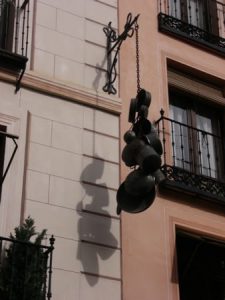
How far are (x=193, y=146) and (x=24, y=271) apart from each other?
5.00 metres

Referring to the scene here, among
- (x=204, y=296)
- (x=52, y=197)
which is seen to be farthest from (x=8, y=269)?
(x=204, y=296)

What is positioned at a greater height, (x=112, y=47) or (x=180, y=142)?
(x=112, y=47)

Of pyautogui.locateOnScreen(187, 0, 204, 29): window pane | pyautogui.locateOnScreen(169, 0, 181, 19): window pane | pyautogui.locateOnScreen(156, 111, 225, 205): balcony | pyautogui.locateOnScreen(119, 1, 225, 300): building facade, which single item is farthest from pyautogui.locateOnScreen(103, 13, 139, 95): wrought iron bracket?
pyautogui.locateOnScreen(187, 0, 204, 29): window pane

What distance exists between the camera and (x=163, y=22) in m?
13.5

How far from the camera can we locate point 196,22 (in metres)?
14.8

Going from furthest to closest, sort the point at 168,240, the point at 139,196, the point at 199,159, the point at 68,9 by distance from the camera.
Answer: the point at 199,159
the point at 68,9
the point at 168,240
the point at 139,196

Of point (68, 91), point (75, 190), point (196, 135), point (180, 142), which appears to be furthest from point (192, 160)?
point (75, 190)

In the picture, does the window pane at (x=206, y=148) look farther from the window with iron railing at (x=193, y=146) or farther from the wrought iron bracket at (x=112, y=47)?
the wrought iron bracket at (x=112, y=47)

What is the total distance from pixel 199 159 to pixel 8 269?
198 inches

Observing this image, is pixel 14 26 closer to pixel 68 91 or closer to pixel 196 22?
pixel 68 91

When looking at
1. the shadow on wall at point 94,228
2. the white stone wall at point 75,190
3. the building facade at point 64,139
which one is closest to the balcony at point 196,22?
the building facade at point 64,139

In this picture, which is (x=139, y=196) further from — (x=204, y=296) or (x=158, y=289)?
(x=204, y=296)

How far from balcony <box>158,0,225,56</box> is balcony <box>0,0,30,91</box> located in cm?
286

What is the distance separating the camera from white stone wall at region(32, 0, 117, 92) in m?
11.4
